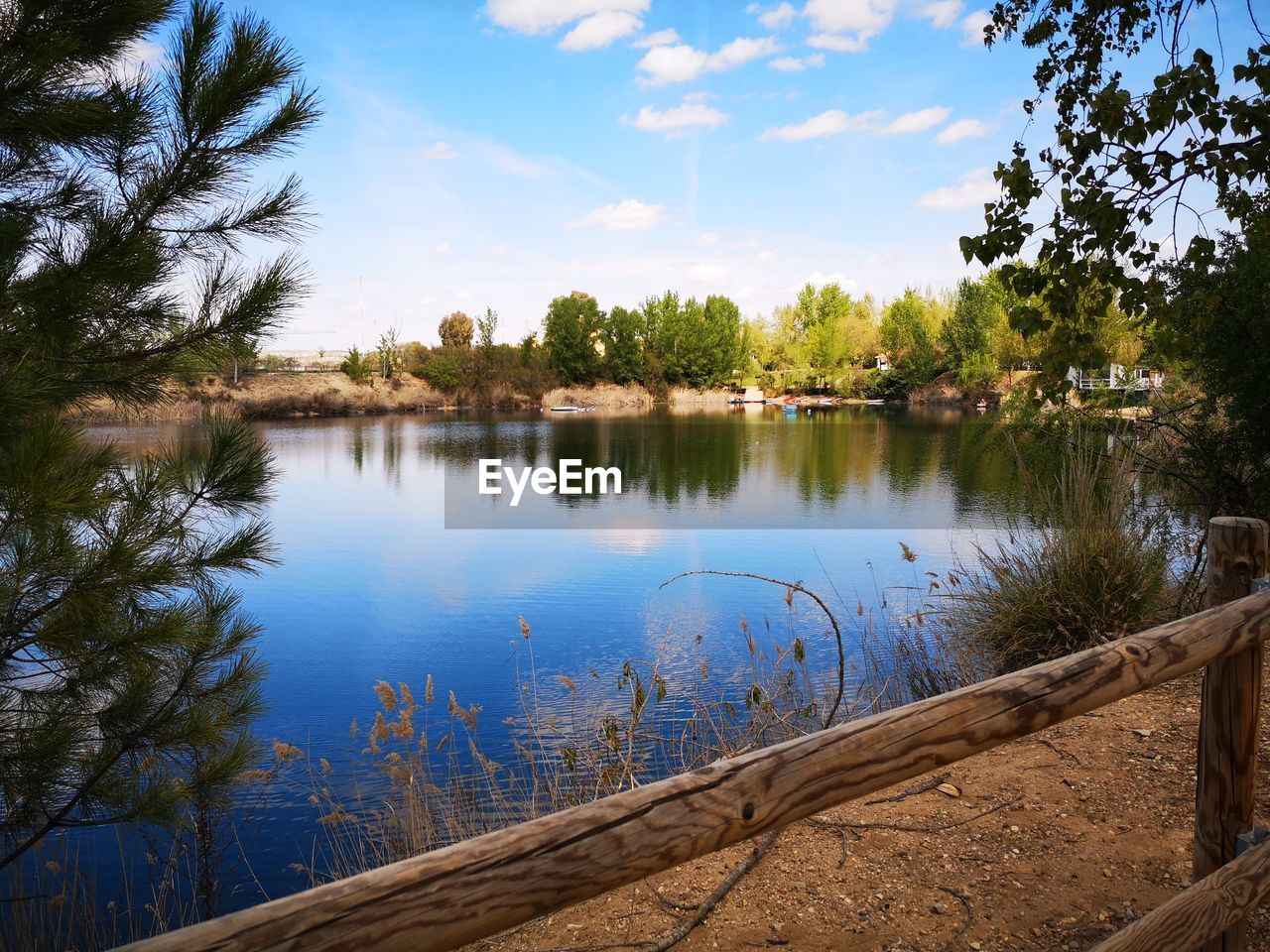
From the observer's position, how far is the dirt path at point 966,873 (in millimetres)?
3164

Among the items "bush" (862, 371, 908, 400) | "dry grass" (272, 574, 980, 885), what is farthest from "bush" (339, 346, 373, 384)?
"dry grass" (272, 574, 980, 885)

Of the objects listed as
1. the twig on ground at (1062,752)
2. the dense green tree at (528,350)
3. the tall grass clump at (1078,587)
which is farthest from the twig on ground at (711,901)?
the dense green tree at (528,350)

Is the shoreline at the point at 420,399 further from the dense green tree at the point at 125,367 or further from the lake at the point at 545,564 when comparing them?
the dense green tree at the point at 125,367

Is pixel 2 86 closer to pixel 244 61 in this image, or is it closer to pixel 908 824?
pixel 244 61

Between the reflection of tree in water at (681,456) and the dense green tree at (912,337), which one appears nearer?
the reflection of tree in water at (681,456)

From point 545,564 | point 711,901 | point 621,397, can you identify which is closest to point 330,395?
point 621,397

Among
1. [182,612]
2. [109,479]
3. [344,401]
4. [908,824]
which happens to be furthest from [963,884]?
[344,401]

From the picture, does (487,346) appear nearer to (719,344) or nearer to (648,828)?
(719,344)

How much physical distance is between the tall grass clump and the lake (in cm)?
193

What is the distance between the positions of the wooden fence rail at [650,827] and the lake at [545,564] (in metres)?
2.59

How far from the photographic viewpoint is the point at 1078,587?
6.02 meters

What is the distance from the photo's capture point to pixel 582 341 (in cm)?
6072

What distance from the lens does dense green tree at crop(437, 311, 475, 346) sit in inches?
2445

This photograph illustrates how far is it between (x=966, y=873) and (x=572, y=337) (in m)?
58.2
